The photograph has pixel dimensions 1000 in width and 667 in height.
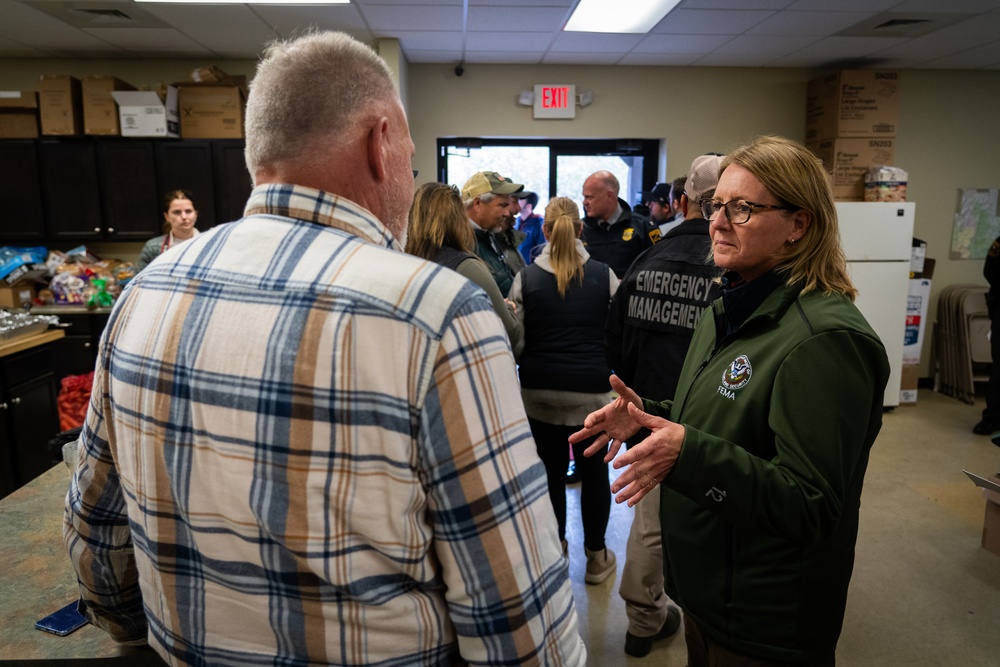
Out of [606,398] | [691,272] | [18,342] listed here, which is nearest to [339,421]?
[691,272]

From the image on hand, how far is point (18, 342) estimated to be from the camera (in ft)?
10.7

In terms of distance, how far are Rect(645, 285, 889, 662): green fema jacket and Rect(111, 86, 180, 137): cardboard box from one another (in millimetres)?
4862

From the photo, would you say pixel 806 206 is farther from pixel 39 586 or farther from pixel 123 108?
pixel 123 108

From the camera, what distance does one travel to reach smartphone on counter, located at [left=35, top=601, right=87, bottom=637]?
1031mm

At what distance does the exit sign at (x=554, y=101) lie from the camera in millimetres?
5758

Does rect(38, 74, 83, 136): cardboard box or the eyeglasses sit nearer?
the eyeglasses

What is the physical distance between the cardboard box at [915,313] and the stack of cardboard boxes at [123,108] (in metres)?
5.62

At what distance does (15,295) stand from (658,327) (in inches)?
191

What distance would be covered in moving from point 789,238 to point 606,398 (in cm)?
150

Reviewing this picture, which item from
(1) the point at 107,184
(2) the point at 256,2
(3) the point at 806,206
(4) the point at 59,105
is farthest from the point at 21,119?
(3) the point at 806,206

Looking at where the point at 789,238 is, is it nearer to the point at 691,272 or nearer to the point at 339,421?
the point at 691,272

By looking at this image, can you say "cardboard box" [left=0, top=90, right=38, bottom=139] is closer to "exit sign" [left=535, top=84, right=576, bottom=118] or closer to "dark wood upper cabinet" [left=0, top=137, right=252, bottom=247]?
"dark wood upper cabinet" [left=0, top=137, right=252, bottom=247]

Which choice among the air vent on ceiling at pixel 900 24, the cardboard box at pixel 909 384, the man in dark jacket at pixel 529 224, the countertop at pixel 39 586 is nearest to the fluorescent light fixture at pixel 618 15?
the man in dark jacket at pixel 529 224

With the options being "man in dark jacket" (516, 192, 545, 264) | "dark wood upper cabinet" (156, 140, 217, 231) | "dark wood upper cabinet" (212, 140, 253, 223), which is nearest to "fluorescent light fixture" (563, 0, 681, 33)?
"man in dark jacket" (516, 192, 545, 264)
